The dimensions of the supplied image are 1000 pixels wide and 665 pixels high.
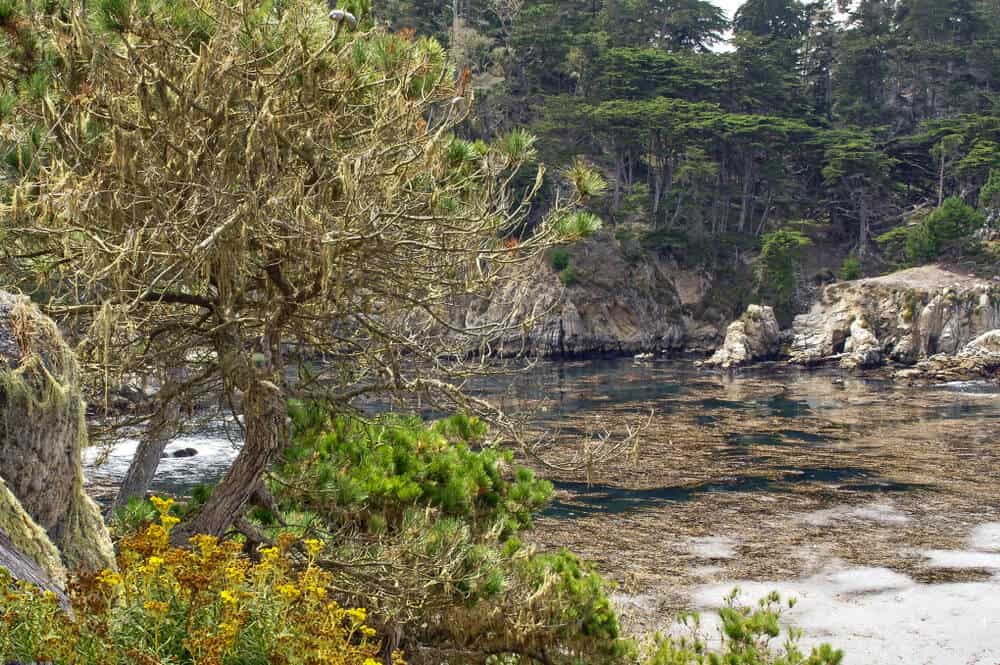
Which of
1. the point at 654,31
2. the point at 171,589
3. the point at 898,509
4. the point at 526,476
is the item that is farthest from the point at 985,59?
the point at 171,589

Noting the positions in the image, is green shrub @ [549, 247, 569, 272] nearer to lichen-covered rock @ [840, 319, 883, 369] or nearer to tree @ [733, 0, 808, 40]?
lichen-covered rock @ [840, 319, 883, 369]

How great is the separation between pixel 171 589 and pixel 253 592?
0.89 feet

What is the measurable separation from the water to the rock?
1498cm

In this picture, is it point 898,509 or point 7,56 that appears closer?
→ point 7,56

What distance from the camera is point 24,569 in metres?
3.20

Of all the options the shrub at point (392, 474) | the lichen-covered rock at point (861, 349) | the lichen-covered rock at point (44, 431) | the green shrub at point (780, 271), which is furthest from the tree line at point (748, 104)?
the lichen-covered rock at point (44, 431)

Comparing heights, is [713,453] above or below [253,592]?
below

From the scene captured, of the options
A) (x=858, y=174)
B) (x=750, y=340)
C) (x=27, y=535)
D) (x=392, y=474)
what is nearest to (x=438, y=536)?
(x=392, y=474)

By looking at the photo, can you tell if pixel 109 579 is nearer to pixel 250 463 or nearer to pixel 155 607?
pixel 155 607

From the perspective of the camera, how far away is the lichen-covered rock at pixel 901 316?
47.2 meters

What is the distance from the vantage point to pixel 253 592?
329 cm

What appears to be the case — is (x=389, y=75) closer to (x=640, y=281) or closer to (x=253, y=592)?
(x=253, y=592)

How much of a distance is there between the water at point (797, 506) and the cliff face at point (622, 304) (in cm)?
2219

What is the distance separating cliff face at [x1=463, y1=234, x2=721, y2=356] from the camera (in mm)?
57500
